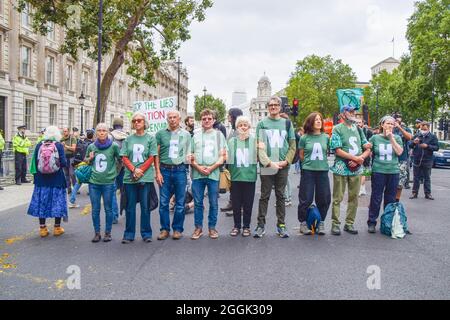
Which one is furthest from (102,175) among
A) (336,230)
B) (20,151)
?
(20,151)

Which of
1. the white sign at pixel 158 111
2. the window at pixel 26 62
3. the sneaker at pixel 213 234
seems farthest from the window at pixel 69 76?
the sneaker at pixel 213 234

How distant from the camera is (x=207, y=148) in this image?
7152mm

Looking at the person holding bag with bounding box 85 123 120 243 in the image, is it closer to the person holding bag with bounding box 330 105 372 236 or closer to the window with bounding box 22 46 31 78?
the person holding bag with bounding box 330 105 372 236

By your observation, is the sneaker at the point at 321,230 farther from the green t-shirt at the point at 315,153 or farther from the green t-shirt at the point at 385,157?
the green t-shirt at the point at 385,157

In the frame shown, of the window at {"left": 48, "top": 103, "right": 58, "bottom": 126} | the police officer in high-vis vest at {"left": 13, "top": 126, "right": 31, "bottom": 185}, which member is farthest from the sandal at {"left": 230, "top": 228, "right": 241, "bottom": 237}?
the window at {"left": 48, "top": 103, "right": 58, "bottom": 126}

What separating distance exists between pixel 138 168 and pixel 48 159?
1.51m

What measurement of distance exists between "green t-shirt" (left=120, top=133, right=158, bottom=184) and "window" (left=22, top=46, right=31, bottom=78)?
28.3 meters

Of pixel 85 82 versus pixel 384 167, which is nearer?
pixel 384 167

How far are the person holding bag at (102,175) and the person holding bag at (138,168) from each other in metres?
0.32

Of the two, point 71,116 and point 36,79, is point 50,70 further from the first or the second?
point 71,116

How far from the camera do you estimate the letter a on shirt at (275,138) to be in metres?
7.24

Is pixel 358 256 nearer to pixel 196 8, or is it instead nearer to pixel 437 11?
pixel 196 8
